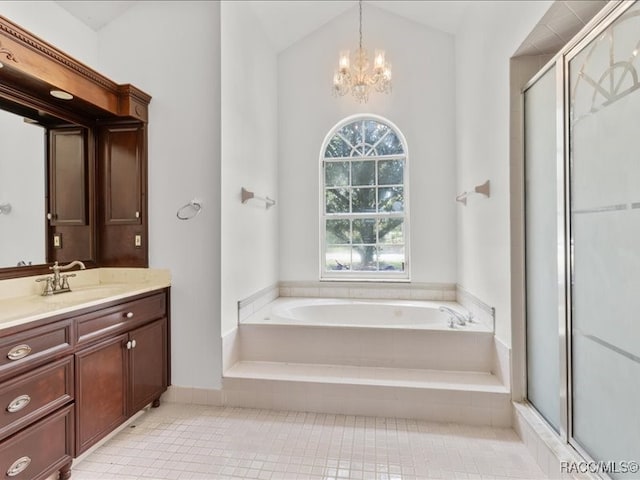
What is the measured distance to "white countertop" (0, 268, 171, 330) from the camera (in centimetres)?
156

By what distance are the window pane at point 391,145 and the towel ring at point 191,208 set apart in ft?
6.93

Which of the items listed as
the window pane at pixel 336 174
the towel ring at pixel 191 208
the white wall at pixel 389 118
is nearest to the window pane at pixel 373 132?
the white wall at pixel 389 118

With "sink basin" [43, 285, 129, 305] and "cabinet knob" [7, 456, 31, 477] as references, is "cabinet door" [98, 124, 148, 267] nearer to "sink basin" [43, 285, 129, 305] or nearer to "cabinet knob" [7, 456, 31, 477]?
"sink basin" [43, 285, 129, 305]

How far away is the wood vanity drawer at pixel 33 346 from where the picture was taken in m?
1.39

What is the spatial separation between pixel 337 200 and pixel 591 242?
8.33ft

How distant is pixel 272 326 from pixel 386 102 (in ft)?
8.25

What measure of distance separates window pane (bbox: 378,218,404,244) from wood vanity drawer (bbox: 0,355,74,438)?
2842 millimetres

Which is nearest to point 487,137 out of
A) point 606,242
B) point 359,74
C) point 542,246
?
point 542,246

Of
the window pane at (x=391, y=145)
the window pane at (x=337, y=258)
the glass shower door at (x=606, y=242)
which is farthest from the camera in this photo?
the window pane at (x=337, y=258)

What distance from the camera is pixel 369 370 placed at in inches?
99.3

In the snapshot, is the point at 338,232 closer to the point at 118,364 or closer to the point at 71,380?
the point at 118,364

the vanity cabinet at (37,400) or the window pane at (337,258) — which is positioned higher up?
the window pane at (337,258)

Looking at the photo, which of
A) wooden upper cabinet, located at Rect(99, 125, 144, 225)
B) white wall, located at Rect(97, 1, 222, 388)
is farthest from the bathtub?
wooden upper cabinet, located at Rect(99, 125, 144, 225)

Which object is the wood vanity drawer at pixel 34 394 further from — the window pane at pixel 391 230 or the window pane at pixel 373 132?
the window pane at pixel 373 132
